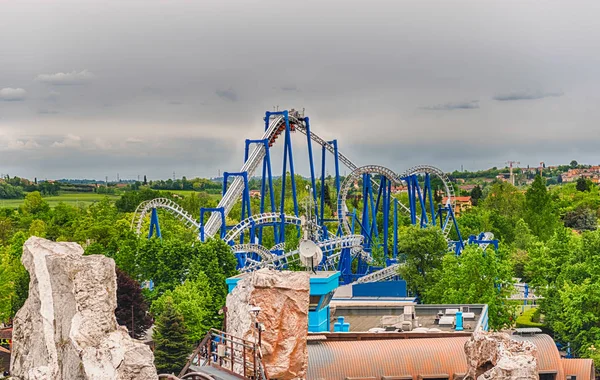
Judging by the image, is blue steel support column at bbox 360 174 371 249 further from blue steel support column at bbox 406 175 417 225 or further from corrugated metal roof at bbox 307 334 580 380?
corrugated metal roof at bbox 307 334 580 380

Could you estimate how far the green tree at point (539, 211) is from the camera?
3944 inches

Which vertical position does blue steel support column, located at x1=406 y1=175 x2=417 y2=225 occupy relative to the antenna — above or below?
above

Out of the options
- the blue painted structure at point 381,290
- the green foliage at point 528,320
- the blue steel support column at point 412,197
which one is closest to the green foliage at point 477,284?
the blue painted structure at point 381,290

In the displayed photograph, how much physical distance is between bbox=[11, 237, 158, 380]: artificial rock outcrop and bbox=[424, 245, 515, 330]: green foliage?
32.5 meters

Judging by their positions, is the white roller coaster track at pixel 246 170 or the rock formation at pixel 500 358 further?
the white roller coaster track at pixel 246 170

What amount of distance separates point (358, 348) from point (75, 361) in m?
14.3

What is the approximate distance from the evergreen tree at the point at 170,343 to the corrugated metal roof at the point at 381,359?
16.5m

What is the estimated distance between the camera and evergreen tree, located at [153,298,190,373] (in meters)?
46.0

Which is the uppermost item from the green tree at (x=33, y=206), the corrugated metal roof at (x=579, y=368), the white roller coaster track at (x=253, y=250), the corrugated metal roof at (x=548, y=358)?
the green tree at (x=33, y=206)

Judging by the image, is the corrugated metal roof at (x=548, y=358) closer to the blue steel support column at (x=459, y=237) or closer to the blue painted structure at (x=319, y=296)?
the blue painted structure at (x=319, y=296)

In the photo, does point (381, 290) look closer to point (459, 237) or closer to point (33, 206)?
point (459, 237)

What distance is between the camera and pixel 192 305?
163ft

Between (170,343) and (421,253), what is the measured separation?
20.2 m

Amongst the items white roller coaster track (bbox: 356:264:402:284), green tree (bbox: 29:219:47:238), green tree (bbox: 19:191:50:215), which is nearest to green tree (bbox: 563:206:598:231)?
white roller coaster track (bbox: 356:264:402:284)
